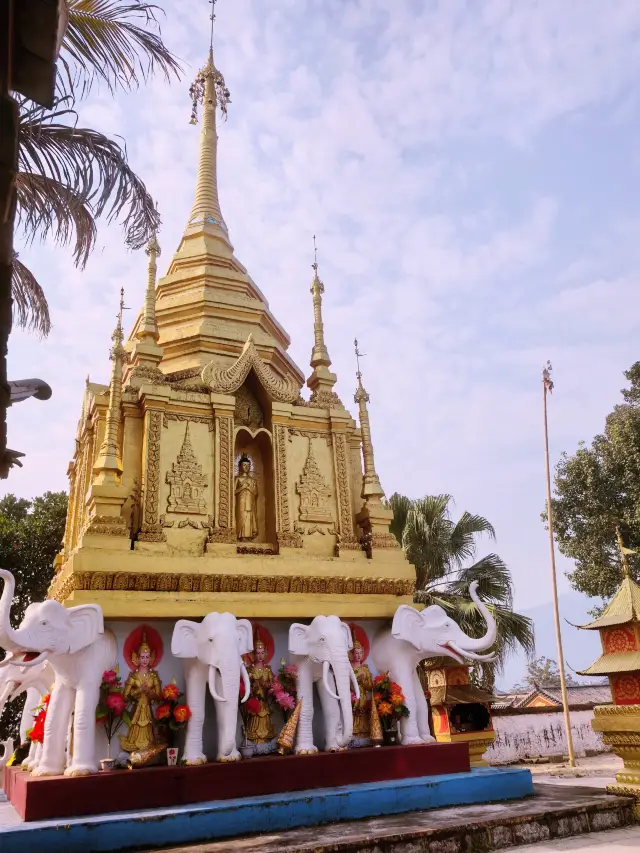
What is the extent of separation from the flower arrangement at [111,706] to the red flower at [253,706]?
61.8 inches

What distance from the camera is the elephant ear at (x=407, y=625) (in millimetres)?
9922

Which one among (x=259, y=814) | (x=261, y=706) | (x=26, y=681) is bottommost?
(x=259, y=814)

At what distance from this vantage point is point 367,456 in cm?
1205

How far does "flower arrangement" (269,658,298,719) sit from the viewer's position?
9.02m

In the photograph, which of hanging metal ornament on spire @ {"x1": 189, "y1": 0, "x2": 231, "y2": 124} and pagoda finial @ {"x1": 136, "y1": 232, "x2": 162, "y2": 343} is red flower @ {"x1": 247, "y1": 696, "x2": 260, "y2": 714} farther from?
hanging metal ornament on spire @ {"x1": 189, "y1": 0, "x2": 231, "y2": 124}

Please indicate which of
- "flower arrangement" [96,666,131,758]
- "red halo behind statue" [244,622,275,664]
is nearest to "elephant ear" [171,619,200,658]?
"flower arrangement" [96,666,131,758]

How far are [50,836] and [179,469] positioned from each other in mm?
5137

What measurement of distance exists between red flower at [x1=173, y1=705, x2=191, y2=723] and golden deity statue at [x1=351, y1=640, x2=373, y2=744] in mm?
2514

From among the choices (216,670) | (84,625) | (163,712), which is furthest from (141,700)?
(84,625)

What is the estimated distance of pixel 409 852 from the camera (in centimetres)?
652

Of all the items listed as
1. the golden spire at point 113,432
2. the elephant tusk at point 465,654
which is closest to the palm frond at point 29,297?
the golden spire at point 113,432

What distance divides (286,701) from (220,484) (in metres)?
3.33

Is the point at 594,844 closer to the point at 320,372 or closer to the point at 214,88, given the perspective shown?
the point at 320,372

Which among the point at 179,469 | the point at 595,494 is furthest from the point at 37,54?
the point at 595,494
